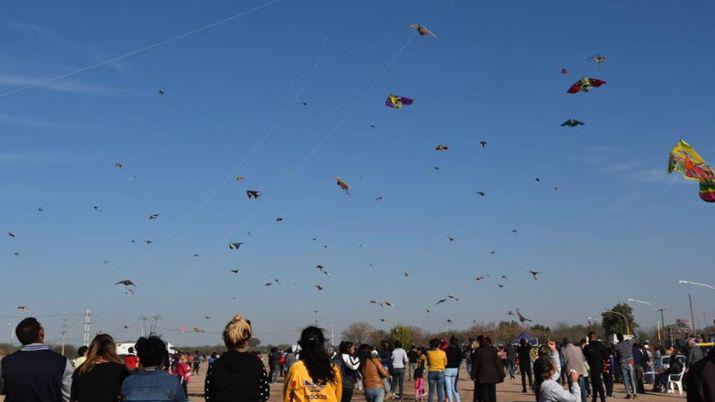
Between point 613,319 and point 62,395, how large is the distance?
4788 inches

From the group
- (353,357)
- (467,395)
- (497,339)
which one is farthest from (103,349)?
(497,339)

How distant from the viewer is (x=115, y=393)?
6.50 metres

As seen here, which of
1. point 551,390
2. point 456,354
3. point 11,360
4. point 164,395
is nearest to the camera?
point 164,395

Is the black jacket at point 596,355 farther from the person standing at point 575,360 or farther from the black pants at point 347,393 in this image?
the black pants at point 347,393

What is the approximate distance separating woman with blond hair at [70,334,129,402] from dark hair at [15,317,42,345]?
0.48 m

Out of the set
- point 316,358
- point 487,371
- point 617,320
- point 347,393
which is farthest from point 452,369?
point 617,320

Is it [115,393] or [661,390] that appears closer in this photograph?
[115,393]

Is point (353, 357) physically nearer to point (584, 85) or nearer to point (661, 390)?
point (584, 85)

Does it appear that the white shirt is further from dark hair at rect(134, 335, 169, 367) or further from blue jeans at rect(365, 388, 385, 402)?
dark hair at rect(134, 335, 169, 367)

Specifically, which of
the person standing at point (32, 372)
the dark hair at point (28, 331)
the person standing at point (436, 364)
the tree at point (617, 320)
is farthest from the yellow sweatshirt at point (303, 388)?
the tree at point (617, 320)

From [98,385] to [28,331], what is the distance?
778 mm

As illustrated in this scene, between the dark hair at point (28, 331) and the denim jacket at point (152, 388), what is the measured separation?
1.62 meters

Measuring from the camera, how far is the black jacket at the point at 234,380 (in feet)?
19.1

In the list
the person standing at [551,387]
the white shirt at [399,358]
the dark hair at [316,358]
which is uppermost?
the white shirt at [399,358]
